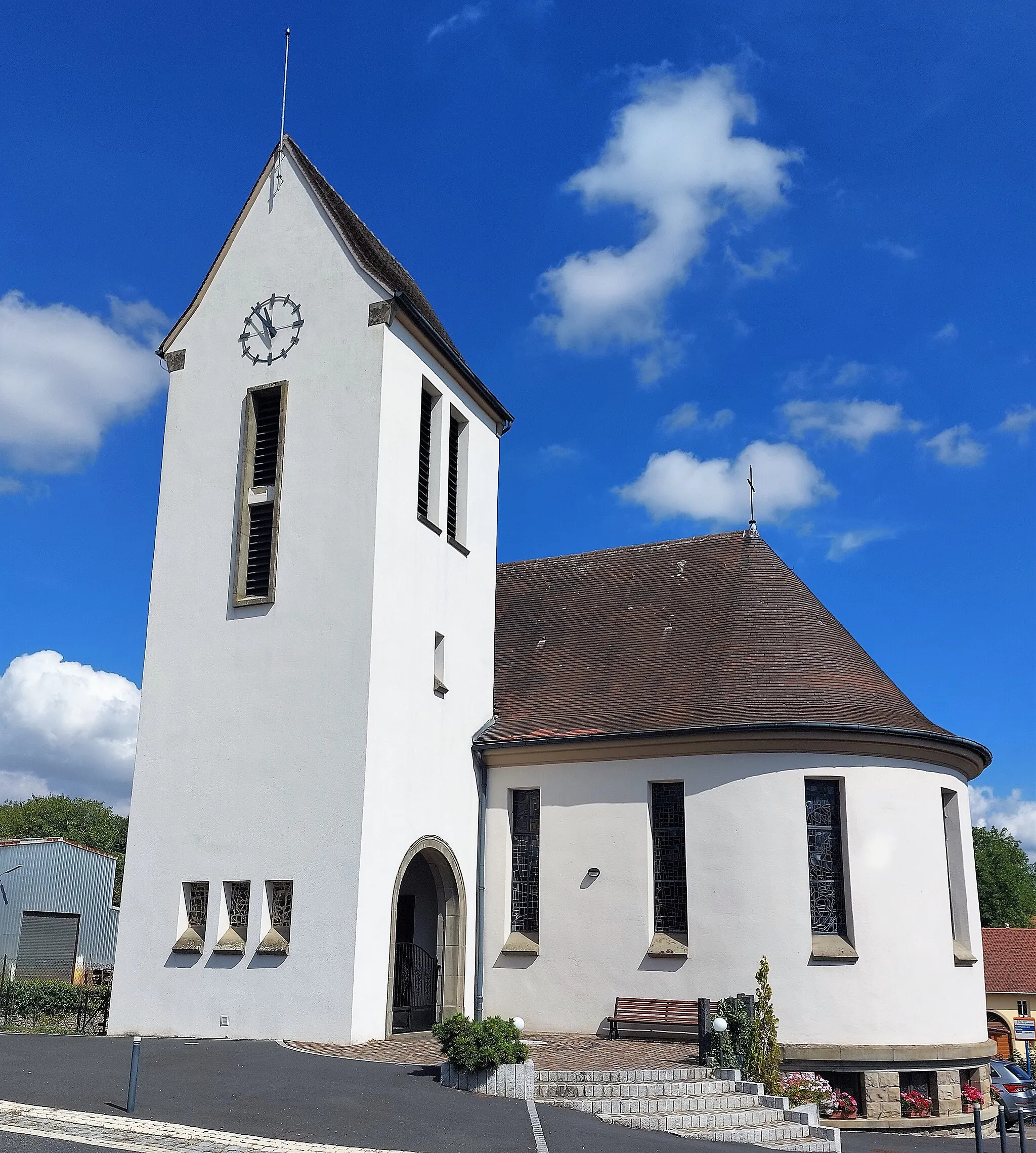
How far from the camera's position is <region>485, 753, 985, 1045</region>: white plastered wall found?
702 inches

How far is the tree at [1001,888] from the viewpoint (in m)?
72.3

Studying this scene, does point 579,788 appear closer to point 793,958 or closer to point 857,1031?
point 793,958

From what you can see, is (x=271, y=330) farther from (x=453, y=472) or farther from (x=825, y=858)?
(x=825, y=858)

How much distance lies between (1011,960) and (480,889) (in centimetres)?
4350

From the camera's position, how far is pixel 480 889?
805 inches

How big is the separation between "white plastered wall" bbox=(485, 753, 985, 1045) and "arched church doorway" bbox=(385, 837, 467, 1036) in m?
0.75

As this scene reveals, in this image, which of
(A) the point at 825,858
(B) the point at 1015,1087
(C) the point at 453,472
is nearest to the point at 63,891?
(C) the point at 453,472

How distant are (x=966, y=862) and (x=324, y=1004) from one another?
1147 centimetres

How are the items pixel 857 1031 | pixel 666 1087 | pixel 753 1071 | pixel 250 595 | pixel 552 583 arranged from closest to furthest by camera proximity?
pixel 666 1087
pixel 753 1071
pixel 857 1031
pixel 250 595
pixel 552 583

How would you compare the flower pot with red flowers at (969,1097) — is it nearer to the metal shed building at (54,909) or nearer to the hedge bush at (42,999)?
the hedge bush at (42,999)

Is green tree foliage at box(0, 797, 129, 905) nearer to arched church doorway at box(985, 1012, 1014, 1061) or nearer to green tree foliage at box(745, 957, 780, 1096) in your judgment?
arched church doorway at box(985, 1012, 1014, 1061)

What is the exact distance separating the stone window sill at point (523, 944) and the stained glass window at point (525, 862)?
8cm

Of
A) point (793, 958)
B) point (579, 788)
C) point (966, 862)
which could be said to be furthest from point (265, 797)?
point (966, 862)

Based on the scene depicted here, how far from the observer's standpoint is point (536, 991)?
64.2 feet
